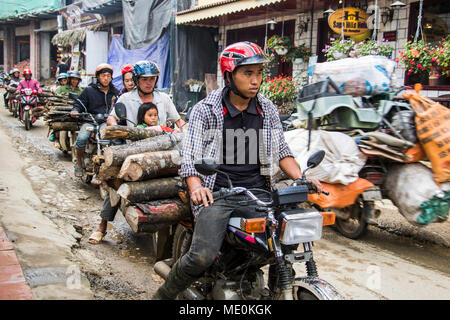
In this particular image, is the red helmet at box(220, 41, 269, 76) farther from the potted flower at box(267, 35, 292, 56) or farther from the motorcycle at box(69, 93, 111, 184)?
the potted flower at box(267, 35, 292, 56)

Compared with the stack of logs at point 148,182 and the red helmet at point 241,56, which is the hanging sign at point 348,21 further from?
the red helmet at point 241,56

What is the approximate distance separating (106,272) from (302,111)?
127 inches

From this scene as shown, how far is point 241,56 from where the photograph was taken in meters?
3.04

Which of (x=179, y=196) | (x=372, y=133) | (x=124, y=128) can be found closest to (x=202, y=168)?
(x=179, y=196)

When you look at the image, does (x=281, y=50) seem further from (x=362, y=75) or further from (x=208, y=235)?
(x=208, y=235)

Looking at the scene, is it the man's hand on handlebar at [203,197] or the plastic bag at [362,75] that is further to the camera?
the plastic bag at [362,75]

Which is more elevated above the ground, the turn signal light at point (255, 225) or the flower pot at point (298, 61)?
the flower pot at point (298, 61)

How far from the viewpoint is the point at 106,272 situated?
4.44 m

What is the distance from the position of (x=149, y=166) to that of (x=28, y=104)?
38.0 ft

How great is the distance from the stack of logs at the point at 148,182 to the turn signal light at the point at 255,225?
1287 mm

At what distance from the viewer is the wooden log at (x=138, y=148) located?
179 inches

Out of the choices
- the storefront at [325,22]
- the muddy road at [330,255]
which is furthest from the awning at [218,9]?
the muddy road at [330,255]

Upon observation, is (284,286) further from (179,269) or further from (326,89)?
(326,89)
